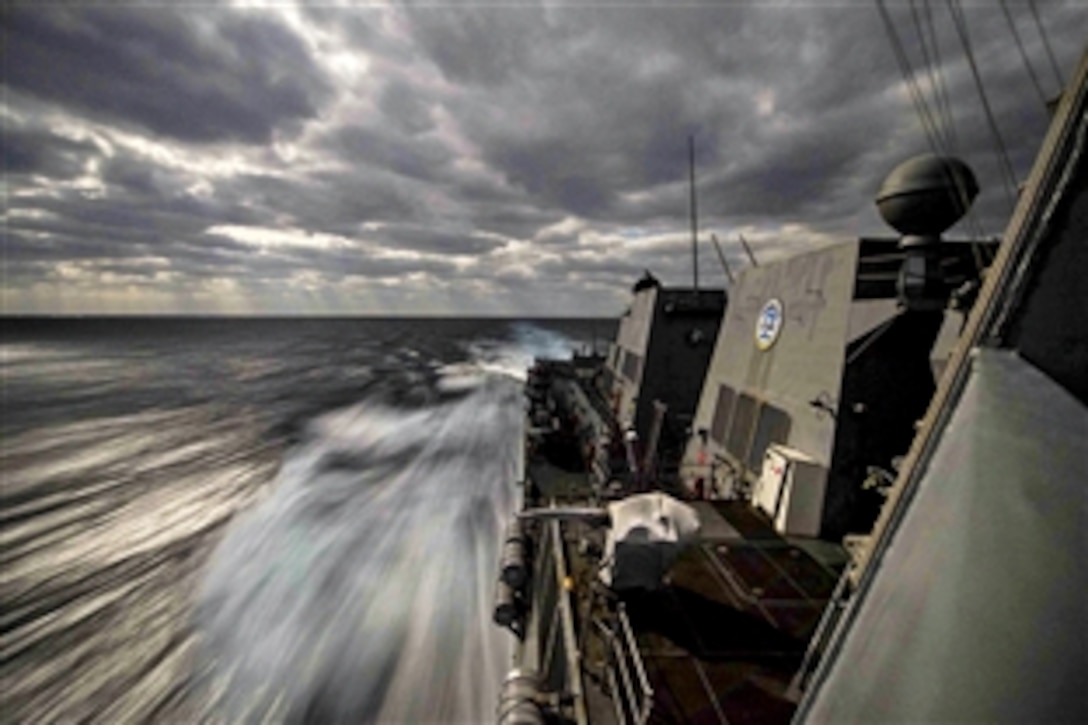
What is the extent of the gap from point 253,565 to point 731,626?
60.0 ft

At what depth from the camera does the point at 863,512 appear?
37.9 ft

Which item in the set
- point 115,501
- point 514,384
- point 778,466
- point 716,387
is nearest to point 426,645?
point 778,466

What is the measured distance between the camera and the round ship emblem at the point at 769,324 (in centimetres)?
1456

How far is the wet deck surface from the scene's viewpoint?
6598 millimetres

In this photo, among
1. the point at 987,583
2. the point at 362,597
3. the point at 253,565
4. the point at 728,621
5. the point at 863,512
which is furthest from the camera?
the point at 253,565

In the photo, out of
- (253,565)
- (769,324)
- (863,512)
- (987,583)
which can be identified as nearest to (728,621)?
(863,512)

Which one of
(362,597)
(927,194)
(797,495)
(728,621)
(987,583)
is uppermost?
(927,194)

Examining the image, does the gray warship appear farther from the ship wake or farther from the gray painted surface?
the ship wake

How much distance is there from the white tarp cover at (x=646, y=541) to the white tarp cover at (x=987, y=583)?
14.6 ft

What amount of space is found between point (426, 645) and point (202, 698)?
18.6 feet

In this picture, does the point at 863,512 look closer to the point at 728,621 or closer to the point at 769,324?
the point at 728,621

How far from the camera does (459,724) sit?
11.9 meters

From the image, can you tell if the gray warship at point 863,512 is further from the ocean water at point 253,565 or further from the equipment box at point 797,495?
the ocean water at point 253,565

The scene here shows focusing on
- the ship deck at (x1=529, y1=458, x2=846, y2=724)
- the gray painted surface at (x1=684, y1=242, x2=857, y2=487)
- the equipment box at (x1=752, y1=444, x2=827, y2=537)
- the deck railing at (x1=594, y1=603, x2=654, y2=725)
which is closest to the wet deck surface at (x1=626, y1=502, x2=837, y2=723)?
the ship deck at (x1=529, y1=458, x2=846, y2=724)
